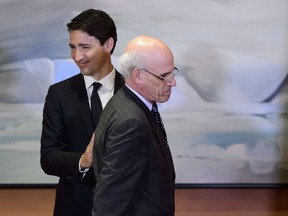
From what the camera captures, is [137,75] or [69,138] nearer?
[137,75]

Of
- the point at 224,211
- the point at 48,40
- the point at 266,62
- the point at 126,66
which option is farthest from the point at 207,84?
the point at 126,66

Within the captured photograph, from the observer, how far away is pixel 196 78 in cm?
223

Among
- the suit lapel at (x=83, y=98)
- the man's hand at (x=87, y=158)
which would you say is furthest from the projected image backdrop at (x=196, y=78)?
the man's hand at (x=87, y=158)

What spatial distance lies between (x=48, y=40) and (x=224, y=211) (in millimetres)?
1241

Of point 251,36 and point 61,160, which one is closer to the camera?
point 61,160

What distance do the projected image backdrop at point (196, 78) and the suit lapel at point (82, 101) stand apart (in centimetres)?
81

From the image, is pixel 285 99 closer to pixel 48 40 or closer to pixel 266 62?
pixel 266 62

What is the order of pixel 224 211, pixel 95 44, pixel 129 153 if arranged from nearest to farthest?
1. pixel 129 153
2. pixel 95 44
3. pixel 224 211

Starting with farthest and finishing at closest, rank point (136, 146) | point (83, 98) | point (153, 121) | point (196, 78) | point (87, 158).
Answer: point (196, 78) < point (83, 98) < point (87, 158) < point (153, 121) < point (136, 146)

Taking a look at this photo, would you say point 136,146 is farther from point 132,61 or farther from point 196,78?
point 196,78

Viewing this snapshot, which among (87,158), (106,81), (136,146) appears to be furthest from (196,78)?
(136,146)

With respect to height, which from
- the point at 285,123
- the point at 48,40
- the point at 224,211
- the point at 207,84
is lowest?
the point at 224,211

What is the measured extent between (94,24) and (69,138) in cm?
36

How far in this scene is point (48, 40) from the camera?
2.18m
